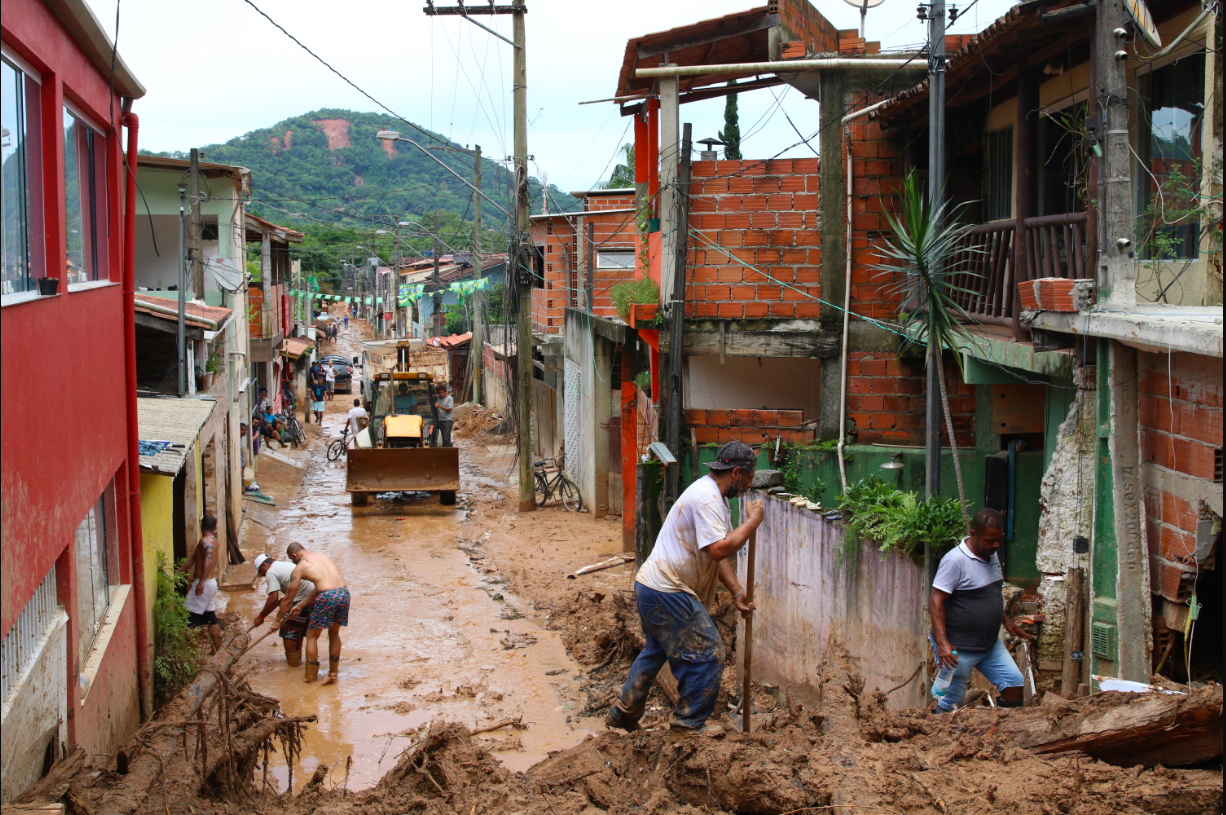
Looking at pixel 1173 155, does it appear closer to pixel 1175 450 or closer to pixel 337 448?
pixel 1175 450

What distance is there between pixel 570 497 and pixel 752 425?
338 inches

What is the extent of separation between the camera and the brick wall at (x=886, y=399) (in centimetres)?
1121

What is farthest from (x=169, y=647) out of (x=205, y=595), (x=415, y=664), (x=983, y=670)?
(x=983, y=670)

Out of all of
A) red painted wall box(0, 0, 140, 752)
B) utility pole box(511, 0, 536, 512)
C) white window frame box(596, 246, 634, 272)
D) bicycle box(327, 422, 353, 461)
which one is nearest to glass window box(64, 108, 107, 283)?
red painted wall box(0, 0, 140, 752)

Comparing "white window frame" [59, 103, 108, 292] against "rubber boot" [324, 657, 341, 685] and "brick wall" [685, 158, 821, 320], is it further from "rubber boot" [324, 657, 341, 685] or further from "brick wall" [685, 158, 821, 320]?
"brick wall" [685, 158, 821, 320]

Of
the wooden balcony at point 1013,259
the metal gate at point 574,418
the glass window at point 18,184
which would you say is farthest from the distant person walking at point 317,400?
the glass window at point 18,184

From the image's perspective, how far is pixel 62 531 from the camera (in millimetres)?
5500

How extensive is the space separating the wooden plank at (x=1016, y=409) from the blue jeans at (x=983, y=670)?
3.57 meters

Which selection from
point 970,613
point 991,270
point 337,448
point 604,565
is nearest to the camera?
point 970,613

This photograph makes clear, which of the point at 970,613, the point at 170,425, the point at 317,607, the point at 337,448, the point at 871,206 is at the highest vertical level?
the point at 871,206

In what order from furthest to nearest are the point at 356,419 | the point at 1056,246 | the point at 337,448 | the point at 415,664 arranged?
the point at 337,448 → the point at 356,419 → the point at 415,664 → the point at 1056,246

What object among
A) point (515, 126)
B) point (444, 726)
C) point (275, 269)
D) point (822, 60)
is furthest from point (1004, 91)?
point (275, 269)

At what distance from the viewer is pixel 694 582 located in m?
5.90

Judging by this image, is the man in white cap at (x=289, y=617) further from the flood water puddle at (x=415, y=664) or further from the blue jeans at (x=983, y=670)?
the blue jeans at (x=983, y=670)
